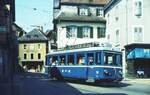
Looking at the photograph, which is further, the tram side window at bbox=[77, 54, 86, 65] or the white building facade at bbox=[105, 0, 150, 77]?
the white building facade at bbox=[105, 0, 150, 77]

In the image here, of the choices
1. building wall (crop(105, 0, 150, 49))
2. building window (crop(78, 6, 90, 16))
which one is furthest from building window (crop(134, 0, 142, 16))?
building window (crop(78, 6, 90, 16))

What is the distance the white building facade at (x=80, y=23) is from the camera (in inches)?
2601

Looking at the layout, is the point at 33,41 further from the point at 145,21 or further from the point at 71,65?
the point at 71,65

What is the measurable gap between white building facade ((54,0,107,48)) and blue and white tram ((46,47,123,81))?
2937cm

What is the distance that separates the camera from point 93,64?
31859 millimetres

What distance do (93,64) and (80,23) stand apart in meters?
35.1

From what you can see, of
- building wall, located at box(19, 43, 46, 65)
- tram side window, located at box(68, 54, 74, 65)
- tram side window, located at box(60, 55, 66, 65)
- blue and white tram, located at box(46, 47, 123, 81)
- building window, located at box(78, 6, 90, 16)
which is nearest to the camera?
blue and white tram, located at box(46, 47, 123, 81)

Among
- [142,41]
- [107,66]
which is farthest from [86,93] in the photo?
[142,41]

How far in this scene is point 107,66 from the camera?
31250 millimetres

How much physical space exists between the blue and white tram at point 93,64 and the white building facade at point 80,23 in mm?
29370

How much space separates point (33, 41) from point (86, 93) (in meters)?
90.7

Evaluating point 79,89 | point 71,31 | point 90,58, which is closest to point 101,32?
point 71,31

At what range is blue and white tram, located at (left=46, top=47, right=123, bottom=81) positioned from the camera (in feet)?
102

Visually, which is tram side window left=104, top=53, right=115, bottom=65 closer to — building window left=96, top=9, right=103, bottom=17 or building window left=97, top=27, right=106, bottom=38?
building window left=97, top=27, right=106, bottom=38
